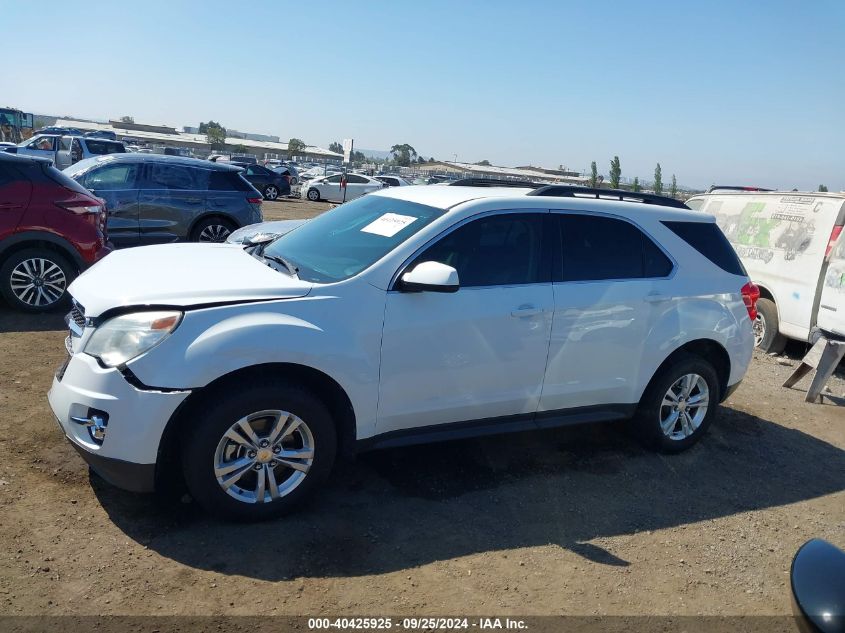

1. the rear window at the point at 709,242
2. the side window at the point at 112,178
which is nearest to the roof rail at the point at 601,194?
the rear window at the point at 709,242

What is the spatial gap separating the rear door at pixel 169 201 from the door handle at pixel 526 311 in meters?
7.67

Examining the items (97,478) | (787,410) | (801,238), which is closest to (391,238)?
(97,478)

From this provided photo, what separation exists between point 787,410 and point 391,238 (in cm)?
471

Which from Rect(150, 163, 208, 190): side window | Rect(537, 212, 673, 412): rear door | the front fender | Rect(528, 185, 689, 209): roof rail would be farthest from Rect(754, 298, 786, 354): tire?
Rect(150, 163, 208, 190): side window

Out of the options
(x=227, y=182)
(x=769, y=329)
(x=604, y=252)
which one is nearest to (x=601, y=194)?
(x=604, y=252)

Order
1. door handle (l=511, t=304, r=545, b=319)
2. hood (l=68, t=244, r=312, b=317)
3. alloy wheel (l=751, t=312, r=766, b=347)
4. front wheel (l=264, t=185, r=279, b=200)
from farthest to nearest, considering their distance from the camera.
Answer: front wheel (l=264, t=185, r=279, b=200)
alloy wheel (l=751, t=312, r=766, b=347)
door handle (l=511, t=304, r=545, b=319)
hood (l=68, t=244, r=312, b=317)

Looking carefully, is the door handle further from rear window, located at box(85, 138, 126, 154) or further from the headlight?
rear window, located at box(85, 138, 126, 154)

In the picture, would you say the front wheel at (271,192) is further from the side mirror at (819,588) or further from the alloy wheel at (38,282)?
the side mirror at (819,588)

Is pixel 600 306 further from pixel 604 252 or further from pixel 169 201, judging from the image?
pixel 169 201

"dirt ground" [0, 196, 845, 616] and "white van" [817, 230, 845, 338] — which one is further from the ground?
"white van" [817, 230, 845, 338]

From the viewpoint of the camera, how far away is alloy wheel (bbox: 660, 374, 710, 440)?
4961 millimetres

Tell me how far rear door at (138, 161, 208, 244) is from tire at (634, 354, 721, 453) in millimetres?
7887

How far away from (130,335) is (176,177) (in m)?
7.89

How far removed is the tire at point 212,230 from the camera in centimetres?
1063
